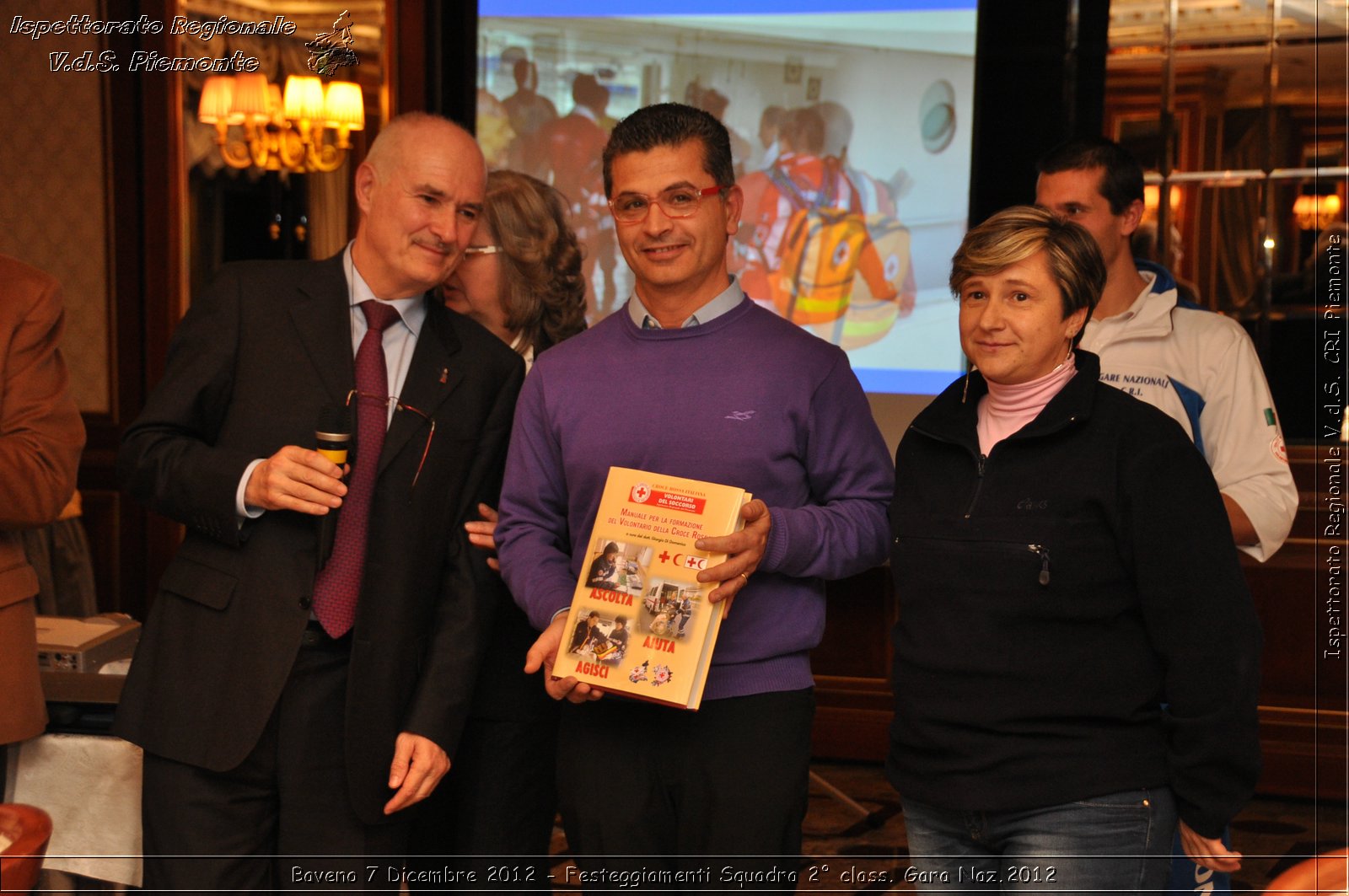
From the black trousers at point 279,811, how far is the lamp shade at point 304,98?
13.8 ft

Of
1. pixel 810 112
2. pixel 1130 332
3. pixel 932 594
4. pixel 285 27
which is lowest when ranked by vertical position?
pixel 932 594

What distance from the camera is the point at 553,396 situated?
231cm

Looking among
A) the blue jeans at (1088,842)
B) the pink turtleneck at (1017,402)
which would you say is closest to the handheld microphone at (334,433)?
the pink turtleneck at (1017,402)

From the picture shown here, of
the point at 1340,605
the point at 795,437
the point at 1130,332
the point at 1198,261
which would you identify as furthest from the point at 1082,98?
the point at 795,437

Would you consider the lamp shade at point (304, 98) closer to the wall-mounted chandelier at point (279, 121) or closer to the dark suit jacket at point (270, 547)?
the wall-mounted chandelier at point (279, 121)

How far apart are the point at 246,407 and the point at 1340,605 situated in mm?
4053

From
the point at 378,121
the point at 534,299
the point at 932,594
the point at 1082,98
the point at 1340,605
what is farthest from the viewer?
the point at 378,121

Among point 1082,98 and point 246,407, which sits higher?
point 1082,98

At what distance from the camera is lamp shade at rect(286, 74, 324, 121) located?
19.2 feet

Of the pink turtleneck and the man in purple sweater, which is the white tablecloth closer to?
the man in purple sweater

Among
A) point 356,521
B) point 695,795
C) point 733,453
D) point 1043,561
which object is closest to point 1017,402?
point 1043,561

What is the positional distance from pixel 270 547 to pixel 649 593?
724 millimetres

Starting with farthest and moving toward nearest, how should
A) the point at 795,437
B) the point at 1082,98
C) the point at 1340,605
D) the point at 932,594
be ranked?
the point at 1082,98 < the point at 1340,605 < the point at 795,437 < the point at 932,594

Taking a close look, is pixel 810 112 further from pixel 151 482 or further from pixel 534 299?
pixel 151 482
